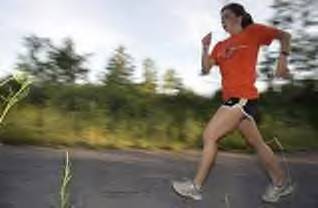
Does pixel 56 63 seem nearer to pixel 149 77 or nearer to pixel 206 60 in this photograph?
pixel 149 77

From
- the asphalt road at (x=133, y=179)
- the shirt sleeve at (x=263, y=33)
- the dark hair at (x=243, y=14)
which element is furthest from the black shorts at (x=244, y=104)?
the asphalt road at (x=133, y=179)

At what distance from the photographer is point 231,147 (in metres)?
13.1

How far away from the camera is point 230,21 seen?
7.21 metres

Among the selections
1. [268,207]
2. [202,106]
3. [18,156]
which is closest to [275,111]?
[202,106]

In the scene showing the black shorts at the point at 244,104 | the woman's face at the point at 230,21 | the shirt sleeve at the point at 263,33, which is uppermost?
the woman's face at the point at 230,21

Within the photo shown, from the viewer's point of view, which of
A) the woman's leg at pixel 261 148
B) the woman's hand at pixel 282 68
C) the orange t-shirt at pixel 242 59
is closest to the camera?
the woman's hand at pixel 282 68

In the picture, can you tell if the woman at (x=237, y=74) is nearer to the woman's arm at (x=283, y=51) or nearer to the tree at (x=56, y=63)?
the woman's arm at (x=283, y=51)

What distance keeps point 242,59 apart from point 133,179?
2565 millimetres

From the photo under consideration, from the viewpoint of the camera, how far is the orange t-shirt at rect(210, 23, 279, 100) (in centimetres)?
698

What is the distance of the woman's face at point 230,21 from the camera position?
716cm

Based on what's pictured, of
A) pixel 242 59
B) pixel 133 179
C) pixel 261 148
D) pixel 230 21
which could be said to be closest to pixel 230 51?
pixel 242 59

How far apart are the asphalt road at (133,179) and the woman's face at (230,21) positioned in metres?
1.45

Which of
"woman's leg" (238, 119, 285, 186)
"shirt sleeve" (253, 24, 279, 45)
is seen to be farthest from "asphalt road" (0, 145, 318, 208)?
"shirt sleeve" (253, 24, 279, 45)

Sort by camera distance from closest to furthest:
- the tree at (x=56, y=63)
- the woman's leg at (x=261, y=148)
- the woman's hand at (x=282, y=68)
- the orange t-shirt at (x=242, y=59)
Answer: the woman's hand at (x=282, y=68), the orange t-shirt at (x=242, y=59), the woman's leg at (x=261, y=148), the tree at (x=56, y=63)
